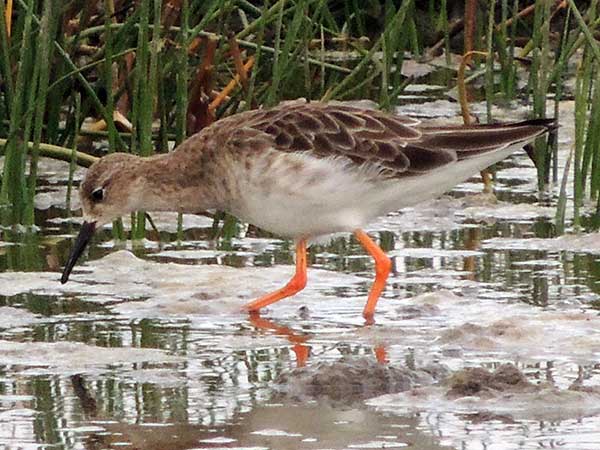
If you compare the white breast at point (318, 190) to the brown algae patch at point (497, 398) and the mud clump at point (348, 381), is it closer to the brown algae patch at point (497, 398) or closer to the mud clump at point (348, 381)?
the mud clump at point (348, 381)

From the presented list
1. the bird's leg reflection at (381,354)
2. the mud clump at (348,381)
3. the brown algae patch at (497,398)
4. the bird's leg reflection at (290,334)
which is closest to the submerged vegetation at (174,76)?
the bird's leg reflection at (290,334)

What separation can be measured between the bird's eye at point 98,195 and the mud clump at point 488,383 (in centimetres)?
269

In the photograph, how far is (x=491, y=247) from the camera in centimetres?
832

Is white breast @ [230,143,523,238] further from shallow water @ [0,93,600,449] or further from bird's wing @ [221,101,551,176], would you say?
shallow water @ [0,93,600,449]

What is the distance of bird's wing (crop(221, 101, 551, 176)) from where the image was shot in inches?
284

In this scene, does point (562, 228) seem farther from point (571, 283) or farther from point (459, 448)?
point (459, 448)

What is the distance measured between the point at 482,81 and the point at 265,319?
23.8ft

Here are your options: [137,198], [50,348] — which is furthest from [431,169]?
[50,348]

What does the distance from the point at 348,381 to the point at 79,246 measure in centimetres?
235

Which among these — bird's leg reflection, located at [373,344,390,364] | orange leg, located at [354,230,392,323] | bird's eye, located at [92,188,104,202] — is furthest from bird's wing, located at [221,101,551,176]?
bird's leg reflection, located at [373,344,390,364]

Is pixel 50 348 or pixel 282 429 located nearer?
pixel 282 429

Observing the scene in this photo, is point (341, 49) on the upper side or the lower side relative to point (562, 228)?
upper

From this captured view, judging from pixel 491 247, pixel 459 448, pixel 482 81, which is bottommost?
pixel 459 448

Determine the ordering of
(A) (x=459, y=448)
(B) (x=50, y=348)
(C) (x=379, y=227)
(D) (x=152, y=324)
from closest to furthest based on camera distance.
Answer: (A) (x=459, y=448)
(B) (x=50, y=348)
(D) (x=152, y=324)
(C) (x=379, y=227)
